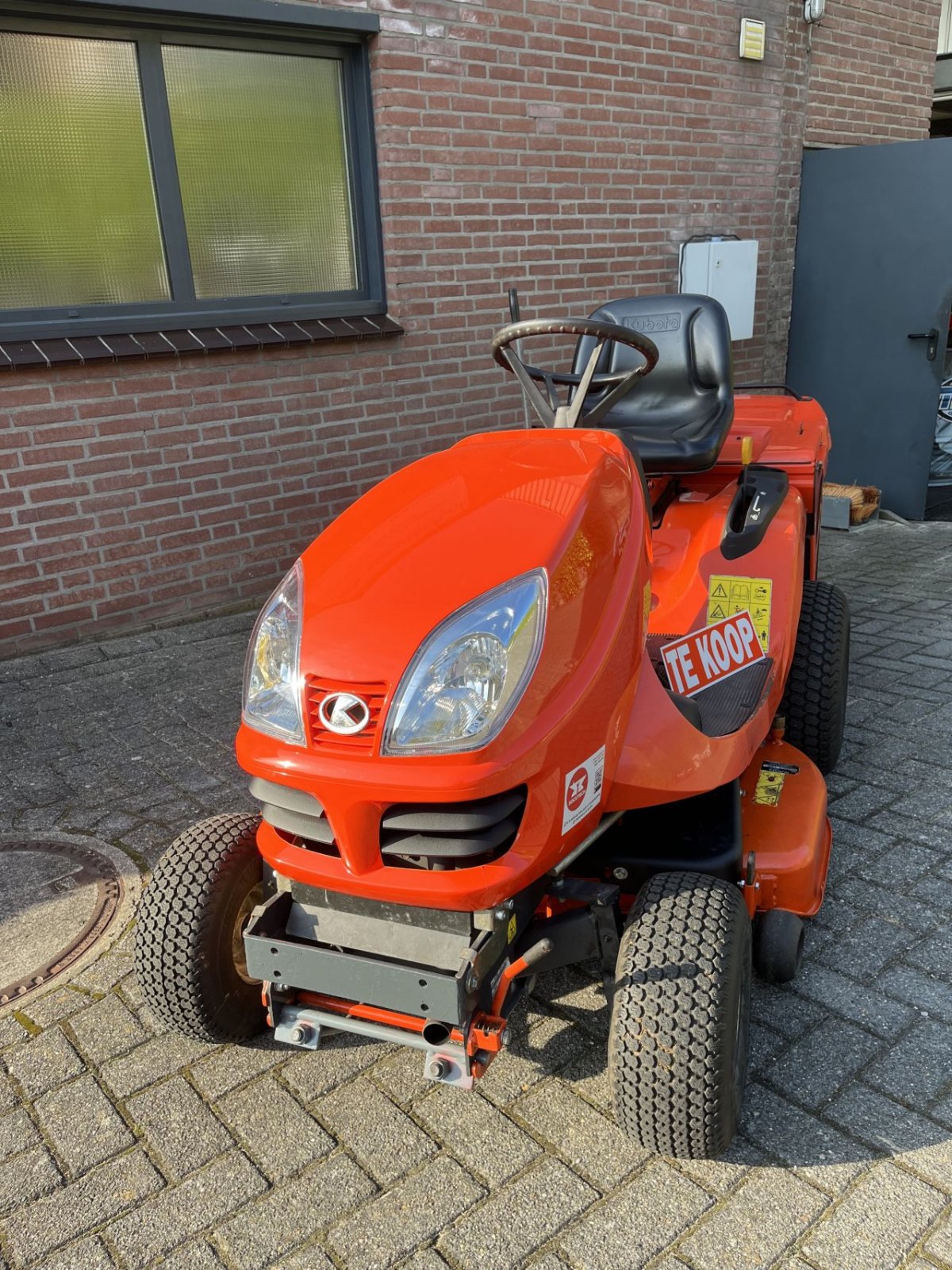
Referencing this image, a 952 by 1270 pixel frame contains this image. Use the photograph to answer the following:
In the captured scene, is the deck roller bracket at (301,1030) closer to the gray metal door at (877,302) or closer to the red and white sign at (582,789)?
the red and white sign at (582,789)

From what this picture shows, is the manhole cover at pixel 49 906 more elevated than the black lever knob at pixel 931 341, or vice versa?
the black lever knob at pixel 931 341

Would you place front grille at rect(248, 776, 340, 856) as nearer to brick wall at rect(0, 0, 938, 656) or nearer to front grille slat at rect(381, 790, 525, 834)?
front grille slat at rect(381, 790, 525, 834)

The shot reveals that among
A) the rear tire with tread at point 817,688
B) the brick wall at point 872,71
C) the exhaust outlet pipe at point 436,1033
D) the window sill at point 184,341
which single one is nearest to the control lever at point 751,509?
the rear tire with tread at point 817,688

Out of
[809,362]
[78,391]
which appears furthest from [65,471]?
[809,362]

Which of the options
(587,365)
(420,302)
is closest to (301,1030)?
(587,365)

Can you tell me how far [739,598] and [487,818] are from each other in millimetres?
1489

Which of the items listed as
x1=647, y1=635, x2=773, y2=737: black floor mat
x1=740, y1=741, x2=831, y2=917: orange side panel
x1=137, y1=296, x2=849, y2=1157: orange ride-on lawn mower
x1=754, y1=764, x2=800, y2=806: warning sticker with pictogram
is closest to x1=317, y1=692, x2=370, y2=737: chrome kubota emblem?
x1=137, y1=296, x2=849, y2=1157: orange ride-on lawn mower

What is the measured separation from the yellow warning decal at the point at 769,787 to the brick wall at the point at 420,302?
123 inches

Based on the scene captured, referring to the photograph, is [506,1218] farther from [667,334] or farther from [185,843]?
[667,334]

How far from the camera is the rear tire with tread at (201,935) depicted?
2.00m

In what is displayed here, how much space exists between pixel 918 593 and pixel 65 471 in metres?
4.08

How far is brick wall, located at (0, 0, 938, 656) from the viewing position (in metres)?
4.41

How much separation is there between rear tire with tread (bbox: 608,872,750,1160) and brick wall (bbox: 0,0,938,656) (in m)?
3.46

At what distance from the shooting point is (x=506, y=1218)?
1.75 m
